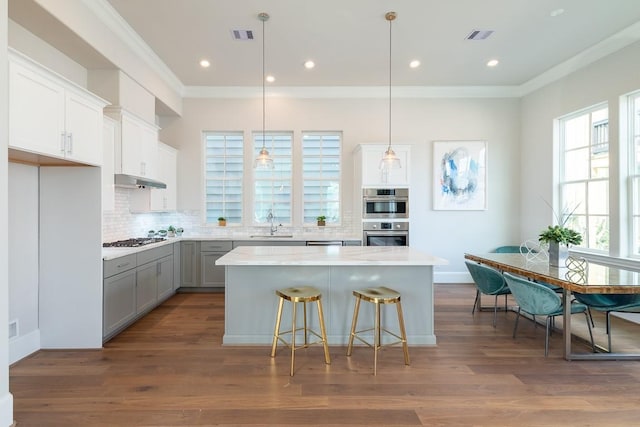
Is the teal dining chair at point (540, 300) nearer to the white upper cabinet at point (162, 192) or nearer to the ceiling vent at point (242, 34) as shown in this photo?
the ceiling vent at point (242, 34)

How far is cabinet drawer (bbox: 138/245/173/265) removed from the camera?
13.0ft

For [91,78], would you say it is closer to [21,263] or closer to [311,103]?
[21,263]

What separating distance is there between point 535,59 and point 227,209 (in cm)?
529

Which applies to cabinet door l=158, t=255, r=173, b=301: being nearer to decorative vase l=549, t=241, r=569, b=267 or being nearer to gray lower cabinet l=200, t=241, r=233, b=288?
gray lower cabinet l=200, t=241, r=233, b=288

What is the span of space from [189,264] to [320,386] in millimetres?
3515

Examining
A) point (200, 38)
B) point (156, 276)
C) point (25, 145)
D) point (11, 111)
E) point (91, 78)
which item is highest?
point (200, 38)

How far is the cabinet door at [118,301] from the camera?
10.5ft

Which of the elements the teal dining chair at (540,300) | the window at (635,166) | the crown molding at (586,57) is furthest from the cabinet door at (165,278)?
the crown molding at (586,57)

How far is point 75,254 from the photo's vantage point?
3.09 metres

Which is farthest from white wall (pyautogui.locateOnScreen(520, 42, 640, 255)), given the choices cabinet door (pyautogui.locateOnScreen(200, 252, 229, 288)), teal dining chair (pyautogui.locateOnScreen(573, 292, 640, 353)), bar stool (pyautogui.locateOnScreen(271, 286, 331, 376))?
cabinet door (pyautogui.locateOnScreen(200, 252, 229, 288))

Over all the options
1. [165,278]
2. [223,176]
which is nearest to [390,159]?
[223,176]

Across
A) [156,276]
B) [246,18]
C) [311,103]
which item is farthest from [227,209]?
[246,18]

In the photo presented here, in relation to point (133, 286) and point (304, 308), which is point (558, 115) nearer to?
point (304, 308)

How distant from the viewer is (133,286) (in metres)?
3.72
